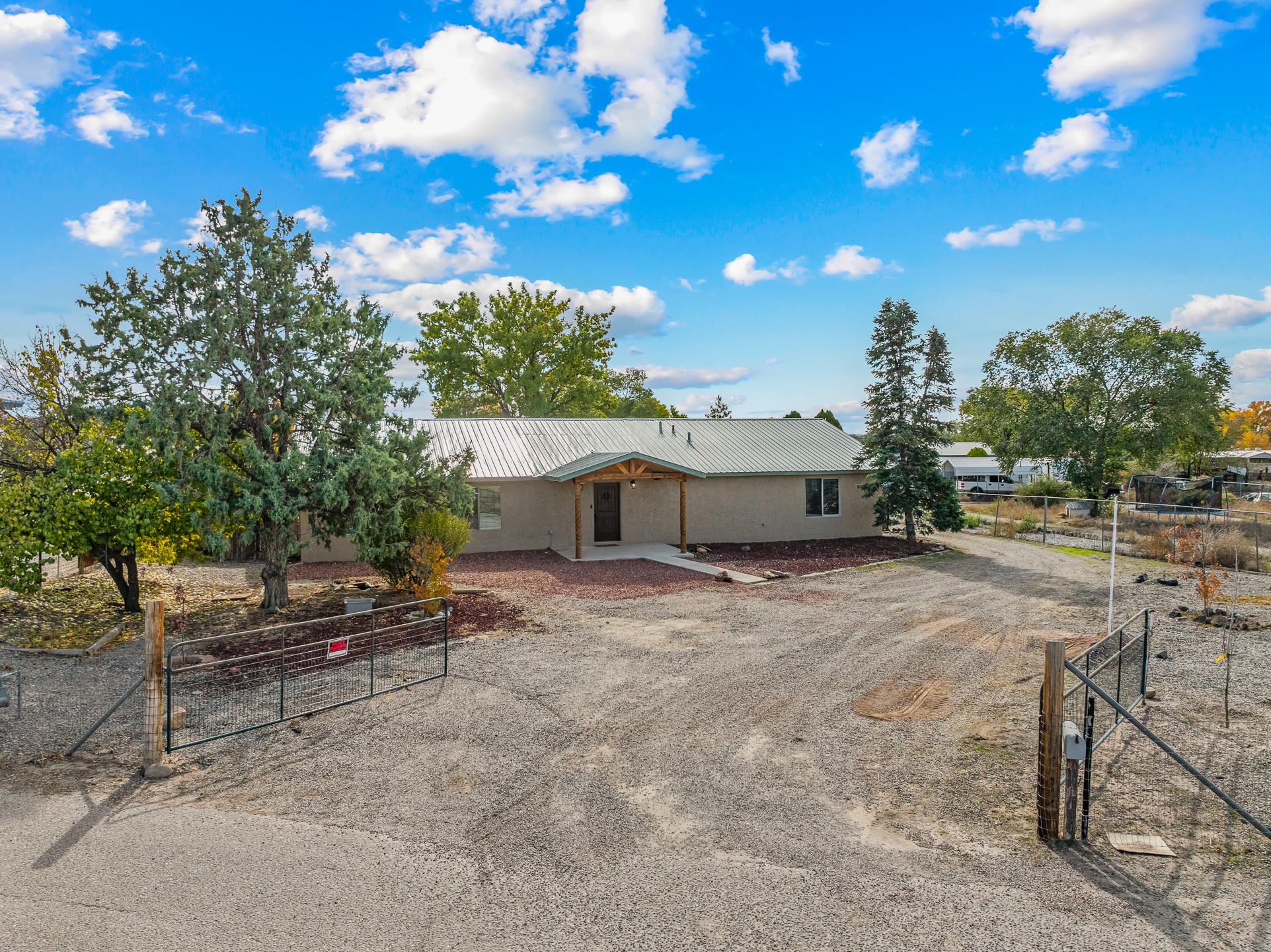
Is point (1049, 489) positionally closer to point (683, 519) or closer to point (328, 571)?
point (683, 519)

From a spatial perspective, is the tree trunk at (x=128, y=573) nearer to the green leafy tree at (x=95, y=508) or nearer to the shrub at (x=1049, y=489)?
the green leafy tree at (x=95, y=508)

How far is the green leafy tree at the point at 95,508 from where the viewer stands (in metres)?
11.7

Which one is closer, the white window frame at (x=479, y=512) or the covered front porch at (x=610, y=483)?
the covered front porch at (x=610, y=483)

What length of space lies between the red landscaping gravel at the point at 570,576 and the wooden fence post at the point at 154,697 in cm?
885

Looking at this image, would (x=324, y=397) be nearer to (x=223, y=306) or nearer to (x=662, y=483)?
(x=223, y=306)

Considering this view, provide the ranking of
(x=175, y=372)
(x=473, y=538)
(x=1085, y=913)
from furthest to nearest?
(x=473, y=538)
(x=175, y=372)
(x=1085, y=913)

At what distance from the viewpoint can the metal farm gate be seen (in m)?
8.03

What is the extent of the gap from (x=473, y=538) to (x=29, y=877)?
51.4 ft

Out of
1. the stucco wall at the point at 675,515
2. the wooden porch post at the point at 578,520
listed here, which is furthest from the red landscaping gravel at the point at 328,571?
the wooden porch post at the point at 578,520

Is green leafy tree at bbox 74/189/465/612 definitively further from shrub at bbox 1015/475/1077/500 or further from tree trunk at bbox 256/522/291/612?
shrub at bbox 1015/475/1077/500

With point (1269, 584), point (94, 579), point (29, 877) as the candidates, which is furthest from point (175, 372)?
point (1269, 584)

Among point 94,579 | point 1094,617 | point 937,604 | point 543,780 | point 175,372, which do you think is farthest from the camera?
point 94,579

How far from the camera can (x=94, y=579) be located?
1598 cm

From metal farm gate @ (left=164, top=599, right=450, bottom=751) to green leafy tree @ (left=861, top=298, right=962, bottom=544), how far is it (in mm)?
15344
